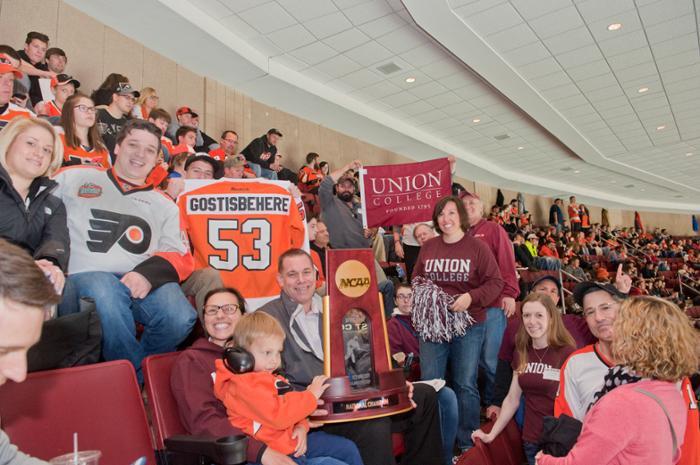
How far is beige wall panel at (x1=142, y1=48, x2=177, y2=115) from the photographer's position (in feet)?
21.9

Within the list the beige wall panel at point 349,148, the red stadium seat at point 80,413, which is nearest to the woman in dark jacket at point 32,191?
the red stadium seat at point 80,413

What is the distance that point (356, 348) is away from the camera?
6.53 ft

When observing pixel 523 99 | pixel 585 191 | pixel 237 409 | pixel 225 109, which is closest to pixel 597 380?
pixel 237 409

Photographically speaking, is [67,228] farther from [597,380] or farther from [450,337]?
[597,380]

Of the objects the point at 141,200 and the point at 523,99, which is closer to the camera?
the point at 141,200

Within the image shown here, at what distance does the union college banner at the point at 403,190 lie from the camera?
5.04 meters

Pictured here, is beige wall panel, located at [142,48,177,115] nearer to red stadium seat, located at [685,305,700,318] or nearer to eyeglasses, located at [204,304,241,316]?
eyeglasses, located at [204,304,241,316]

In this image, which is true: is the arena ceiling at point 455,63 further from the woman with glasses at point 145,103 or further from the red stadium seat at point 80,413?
the red stadium seat at point 80,413

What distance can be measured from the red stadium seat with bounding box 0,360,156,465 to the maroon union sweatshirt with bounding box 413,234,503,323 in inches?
76.8

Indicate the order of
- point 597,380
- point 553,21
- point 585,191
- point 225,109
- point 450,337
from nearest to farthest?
point 597,380 → point 450,337 → point 553,21 → point 225,109 → point 585,191

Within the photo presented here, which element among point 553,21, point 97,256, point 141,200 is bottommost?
point 97,256

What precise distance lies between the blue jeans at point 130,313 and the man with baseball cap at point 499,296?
1.81 m

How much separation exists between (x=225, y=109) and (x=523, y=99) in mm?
5063

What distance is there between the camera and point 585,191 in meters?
19.0
